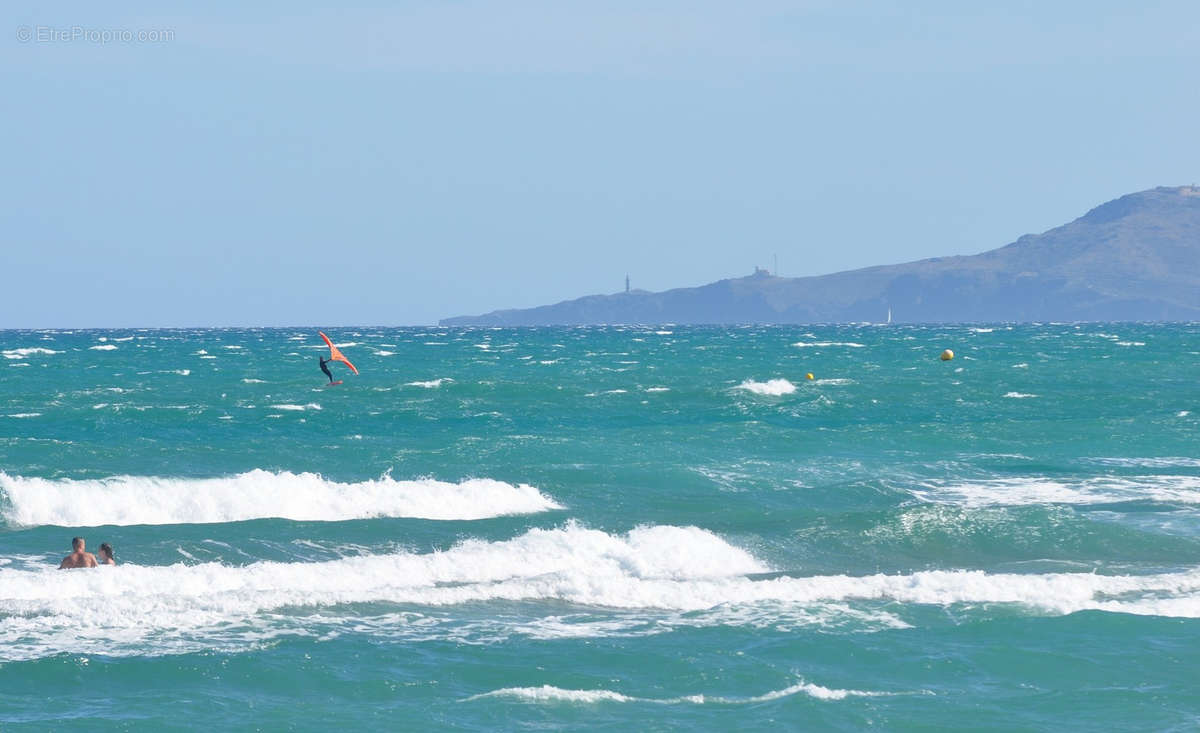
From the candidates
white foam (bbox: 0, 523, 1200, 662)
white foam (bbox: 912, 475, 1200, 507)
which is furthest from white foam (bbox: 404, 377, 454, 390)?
white foam (bbox: 0, 523, 1200, 662)

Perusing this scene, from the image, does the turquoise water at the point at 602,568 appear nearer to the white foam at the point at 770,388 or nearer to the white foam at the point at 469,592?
the white foam at the point at 469,592

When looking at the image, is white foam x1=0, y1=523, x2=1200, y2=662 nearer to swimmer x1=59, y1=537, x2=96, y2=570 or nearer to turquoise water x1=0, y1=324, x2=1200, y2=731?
turquoise water x1=0, y1=324, x2=1200, y2=731

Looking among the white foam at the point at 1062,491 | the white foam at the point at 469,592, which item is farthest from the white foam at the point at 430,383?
the white foam at the point at 469,592

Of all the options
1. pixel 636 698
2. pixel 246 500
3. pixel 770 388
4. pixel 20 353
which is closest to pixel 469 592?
pixel 636 698

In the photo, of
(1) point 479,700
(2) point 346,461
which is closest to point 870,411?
(2) point 346,461

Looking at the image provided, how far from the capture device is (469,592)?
63.4 ft

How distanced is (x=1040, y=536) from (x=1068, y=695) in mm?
9902

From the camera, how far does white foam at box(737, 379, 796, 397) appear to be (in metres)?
54.6

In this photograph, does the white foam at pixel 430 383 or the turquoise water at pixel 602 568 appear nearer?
the turquoise water at pixel 602 568

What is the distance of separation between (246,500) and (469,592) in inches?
416

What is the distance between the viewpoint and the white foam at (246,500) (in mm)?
27531

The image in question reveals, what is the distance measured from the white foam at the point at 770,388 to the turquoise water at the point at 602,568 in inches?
233

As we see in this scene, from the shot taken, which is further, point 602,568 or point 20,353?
point 20,353

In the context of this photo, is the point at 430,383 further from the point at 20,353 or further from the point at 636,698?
the point at 20,353
